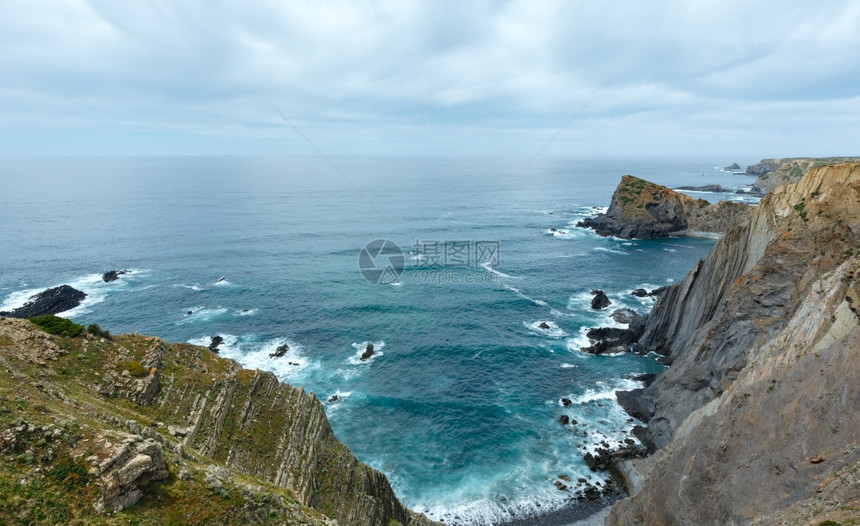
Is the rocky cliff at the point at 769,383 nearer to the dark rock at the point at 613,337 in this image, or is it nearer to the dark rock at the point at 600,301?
the dark rock at the point at 613,337

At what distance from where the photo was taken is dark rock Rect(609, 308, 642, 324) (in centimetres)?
7856

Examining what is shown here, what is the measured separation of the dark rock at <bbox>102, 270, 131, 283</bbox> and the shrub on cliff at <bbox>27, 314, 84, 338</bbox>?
7581 cm

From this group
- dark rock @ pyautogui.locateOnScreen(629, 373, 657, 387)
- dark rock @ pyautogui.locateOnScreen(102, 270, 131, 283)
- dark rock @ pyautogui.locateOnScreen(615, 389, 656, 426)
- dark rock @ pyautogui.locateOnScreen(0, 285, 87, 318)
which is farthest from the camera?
dark rock @ pyautogui.locateOnScreen(102, 270, 131, 283)

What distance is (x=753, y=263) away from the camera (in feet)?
173

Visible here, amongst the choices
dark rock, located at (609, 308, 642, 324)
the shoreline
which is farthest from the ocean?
dark rock, located at (609, 308, 642, 324)

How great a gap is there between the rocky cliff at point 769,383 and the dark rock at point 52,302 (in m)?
94.7

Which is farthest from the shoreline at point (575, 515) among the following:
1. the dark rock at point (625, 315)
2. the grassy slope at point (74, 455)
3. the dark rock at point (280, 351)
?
the dark rock at point (280, 351)

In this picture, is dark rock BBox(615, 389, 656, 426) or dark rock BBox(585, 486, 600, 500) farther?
dark rock BBox(615, 389, 656, 426)

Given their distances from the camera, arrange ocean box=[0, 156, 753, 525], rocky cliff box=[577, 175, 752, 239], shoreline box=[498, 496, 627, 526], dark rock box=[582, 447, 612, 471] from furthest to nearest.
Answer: rocky cliff box=[577, 175, 752, 239] → ocean box=[0, 156, 753, 525] → dark rock box=[582, 447, 612, 471] → shoreline box=[498, 496, 627, 526]

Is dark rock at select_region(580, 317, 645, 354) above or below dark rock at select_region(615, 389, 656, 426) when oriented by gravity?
above

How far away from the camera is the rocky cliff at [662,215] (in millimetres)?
138375

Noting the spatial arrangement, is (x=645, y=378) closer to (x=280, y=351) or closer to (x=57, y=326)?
(x=280, y=351)

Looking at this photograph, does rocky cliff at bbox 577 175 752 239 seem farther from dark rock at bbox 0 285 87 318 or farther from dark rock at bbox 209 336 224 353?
dark rock at bbox 0 285 87 318

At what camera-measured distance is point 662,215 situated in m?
141
